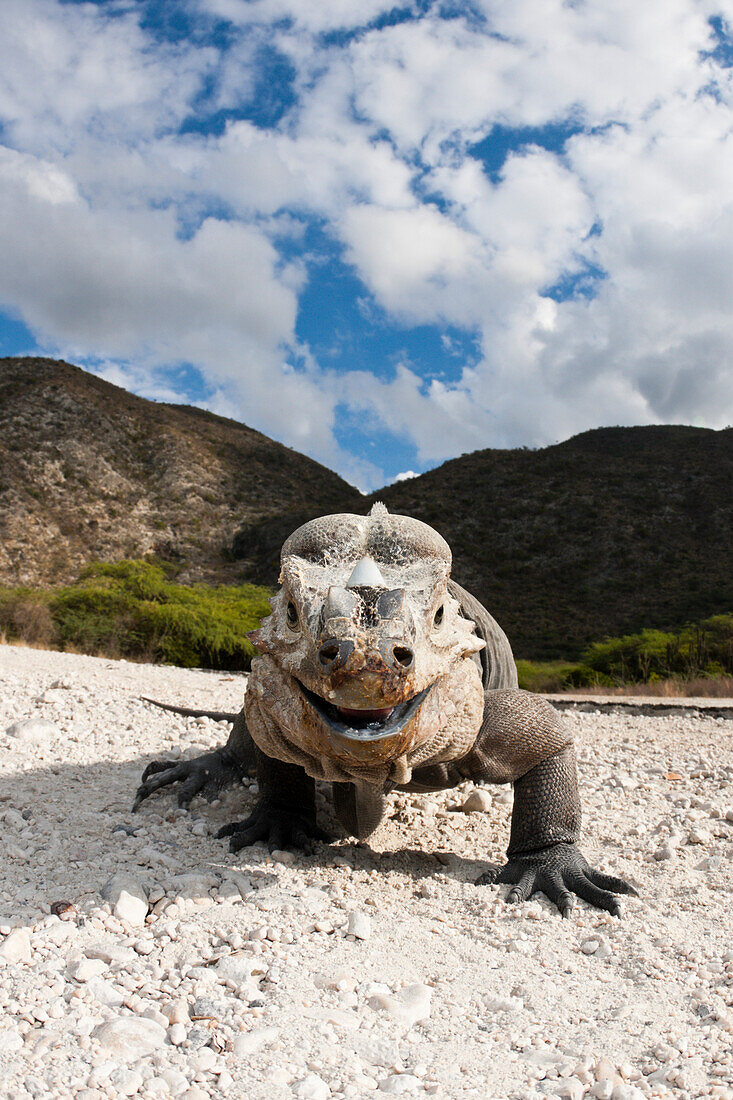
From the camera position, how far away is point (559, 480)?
54.8 metres

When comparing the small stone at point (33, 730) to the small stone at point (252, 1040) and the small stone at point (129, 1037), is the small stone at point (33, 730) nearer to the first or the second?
the small stone at point (129, 1037)

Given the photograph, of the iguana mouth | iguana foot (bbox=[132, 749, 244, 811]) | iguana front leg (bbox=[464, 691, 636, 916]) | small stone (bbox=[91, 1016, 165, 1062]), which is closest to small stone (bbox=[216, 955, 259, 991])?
small stone (bbox=[91, 1016, 165, 1062])

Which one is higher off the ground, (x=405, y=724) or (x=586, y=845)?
(x=405, y=724)

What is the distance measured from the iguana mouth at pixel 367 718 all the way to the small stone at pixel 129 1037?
1.15 metres

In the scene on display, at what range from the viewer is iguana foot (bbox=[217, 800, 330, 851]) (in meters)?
4.50

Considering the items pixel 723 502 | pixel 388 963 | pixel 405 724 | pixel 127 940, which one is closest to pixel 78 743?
pixel 127 940

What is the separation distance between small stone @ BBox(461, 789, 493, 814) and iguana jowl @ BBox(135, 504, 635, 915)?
1.19m

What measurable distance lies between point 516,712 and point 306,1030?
222 centimetres

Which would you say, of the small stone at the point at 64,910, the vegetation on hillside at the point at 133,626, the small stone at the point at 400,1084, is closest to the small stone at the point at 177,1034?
the small stone at the point at 400,1084

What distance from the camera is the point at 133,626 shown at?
1706 centimetres

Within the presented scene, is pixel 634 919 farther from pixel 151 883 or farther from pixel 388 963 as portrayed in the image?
pixel 151 883

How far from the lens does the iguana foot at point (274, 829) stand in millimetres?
4504

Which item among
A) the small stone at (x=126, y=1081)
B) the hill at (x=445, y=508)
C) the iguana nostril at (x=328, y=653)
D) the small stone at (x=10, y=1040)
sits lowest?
the small stone at (x=10, y=1040)

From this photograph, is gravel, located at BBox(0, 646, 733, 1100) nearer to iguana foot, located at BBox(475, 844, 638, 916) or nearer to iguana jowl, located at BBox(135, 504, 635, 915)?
iguana foot, located at BBox(475, 844, 638, 916)
